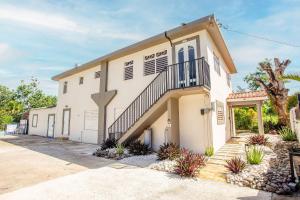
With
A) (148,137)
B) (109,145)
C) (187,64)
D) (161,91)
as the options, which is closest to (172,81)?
(161,91)

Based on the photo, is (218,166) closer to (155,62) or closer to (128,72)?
(155,62)

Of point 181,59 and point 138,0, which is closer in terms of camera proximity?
point 138,0

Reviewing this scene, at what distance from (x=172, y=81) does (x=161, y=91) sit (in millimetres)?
771

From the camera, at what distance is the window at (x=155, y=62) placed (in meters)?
10.4

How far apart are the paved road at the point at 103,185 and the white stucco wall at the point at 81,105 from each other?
6.75 meters

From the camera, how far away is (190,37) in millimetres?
9422

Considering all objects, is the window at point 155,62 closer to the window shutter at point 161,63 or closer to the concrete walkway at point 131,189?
the window shutter at point 161,63

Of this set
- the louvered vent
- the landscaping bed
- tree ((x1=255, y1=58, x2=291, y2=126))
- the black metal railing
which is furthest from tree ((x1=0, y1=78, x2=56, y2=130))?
the landscaping bed

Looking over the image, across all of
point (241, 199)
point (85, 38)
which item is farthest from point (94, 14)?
point (241, 199)

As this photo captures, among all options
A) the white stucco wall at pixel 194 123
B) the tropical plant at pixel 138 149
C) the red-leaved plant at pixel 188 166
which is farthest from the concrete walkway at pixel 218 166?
the tropical plant at pixel 138 149

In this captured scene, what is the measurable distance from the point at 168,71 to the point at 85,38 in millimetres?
5797

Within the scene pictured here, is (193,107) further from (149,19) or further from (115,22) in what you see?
(115,22)

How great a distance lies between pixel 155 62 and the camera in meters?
10.8

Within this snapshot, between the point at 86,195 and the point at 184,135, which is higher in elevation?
the point at 184,135
